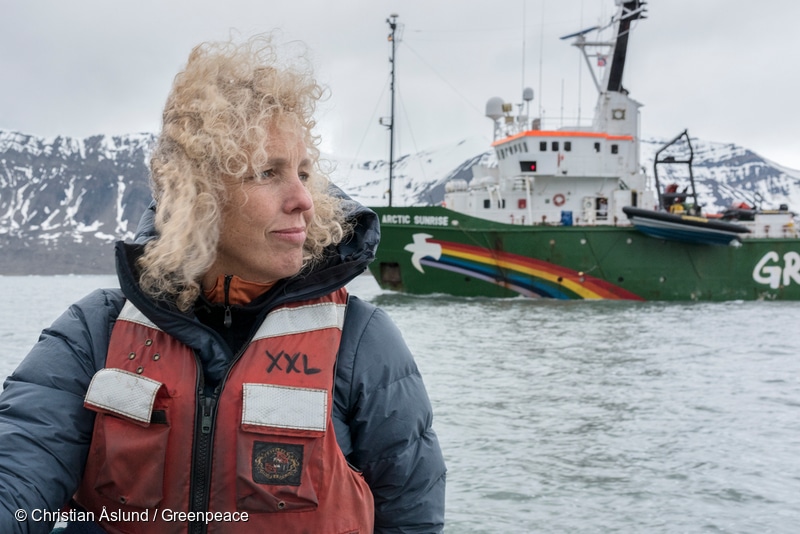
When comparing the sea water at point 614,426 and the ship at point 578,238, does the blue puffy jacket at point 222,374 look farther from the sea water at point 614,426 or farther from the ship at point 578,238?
the ship at point 578,238

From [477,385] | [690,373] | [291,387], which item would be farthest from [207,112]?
[690,373]

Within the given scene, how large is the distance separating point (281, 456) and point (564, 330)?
12.7 metres

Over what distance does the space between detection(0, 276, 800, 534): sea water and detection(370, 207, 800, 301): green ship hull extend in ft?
22.1

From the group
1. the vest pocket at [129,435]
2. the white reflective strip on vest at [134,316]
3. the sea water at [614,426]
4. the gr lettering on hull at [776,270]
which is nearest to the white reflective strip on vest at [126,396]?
the vest pocket at [129,435]

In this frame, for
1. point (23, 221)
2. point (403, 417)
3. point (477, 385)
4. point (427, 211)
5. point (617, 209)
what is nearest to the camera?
point (403, 417)

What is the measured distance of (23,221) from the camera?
646 feet

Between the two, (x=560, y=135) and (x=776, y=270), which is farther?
(x=560, y=135)

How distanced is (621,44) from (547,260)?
8.51 m

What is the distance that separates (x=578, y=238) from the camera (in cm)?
2061

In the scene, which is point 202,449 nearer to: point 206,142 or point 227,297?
point 227,297

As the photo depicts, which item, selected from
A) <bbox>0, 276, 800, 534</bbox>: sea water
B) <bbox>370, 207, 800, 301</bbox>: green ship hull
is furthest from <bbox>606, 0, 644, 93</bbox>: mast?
<bbox>0, 276, 800, 534</bbox>: sea water

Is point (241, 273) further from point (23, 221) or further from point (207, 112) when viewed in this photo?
point (23, 221)

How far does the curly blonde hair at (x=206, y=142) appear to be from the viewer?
148 centimetres

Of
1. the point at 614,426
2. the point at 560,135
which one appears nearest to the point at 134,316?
the point at 614,426
